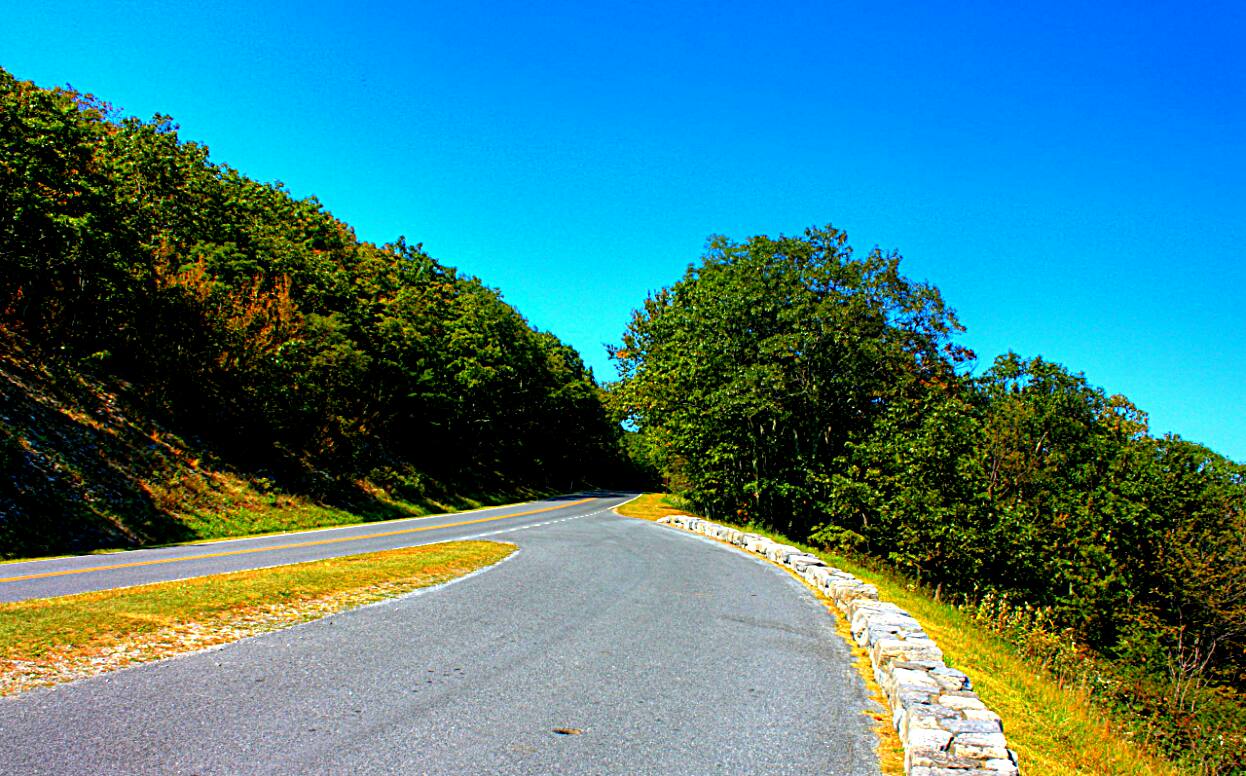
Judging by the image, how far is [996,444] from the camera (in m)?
22.9

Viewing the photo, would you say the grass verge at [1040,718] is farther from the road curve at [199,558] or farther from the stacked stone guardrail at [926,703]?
the road curve at [199,558]

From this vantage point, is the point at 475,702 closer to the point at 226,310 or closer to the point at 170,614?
the point at 170,614

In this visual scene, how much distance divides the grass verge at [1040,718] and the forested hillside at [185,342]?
1798 centimetres

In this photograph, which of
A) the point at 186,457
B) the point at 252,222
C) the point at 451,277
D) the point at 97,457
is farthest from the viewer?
the point at 451,277

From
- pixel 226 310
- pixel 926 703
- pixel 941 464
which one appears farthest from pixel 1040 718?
pixel 226 310

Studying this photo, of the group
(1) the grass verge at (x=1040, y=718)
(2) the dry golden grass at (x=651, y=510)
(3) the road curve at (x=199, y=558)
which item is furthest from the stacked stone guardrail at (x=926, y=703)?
(2) the dry golden grass at (x=651, y=510)

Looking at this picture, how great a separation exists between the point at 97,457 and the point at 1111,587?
99.1 feet

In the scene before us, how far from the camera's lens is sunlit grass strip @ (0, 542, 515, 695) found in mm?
5977

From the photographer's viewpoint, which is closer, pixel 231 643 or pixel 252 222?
pixel 231 643

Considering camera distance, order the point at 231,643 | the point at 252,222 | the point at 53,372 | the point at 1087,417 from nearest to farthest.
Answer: the point at 231,643 < the point at 53,372 < the point at 1087,417 < the point at 252,222

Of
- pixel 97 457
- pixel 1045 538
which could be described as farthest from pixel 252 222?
pixel 1045 538

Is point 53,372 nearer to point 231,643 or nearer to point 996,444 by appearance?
point 231,643

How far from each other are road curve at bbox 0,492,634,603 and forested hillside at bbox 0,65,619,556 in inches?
109

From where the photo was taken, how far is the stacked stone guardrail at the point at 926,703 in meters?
4.77
